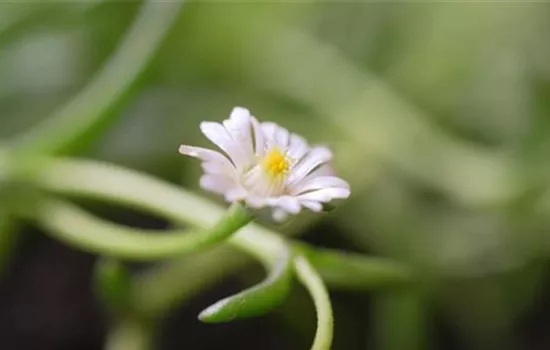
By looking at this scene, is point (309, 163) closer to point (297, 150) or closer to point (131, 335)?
point (297, 150)

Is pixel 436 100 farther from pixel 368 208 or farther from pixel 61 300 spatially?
pixel 61 300

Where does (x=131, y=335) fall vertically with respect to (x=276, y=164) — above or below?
below

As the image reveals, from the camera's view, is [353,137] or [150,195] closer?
[150,195]

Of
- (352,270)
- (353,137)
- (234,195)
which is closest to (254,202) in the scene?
(234,195)

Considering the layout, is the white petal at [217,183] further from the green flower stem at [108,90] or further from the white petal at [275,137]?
the green flower stem at [108,90]

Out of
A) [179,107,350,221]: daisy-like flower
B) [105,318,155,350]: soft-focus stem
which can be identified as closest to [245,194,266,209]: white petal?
[179,107,350,221]: daisy-like flower

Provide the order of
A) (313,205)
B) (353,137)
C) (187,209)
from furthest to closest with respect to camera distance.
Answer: (353,137) < (187,209) < (313,205)

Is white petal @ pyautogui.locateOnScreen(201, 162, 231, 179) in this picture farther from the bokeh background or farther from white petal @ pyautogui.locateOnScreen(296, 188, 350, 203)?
the bokeh background

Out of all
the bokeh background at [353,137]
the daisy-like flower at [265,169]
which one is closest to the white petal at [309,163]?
the daisy-like flower at [265,169]
